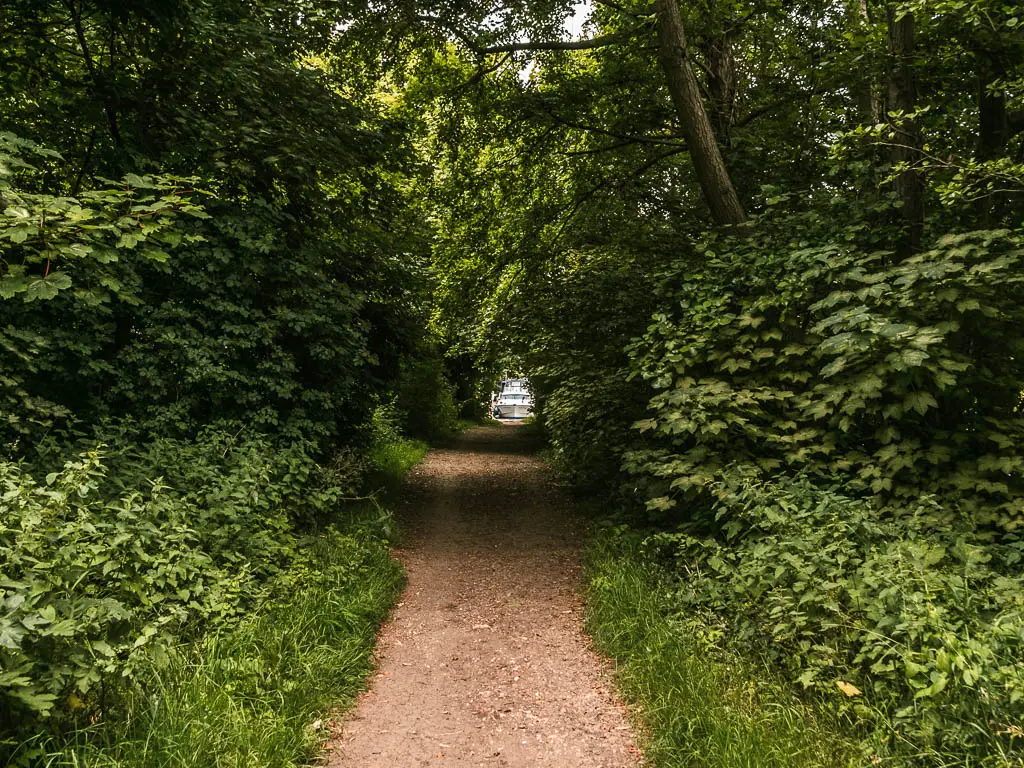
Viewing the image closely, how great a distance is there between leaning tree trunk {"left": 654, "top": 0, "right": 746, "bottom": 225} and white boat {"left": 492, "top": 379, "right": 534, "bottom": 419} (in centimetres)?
2568

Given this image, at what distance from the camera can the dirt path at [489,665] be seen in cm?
424

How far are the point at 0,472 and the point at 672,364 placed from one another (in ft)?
18.6

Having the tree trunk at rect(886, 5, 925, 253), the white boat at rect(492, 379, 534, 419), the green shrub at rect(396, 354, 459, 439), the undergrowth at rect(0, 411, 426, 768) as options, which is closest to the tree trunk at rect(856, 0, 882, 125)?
the tree trunk at rect(886, 5, 925, 253)

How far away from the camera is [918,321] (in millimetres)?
5043

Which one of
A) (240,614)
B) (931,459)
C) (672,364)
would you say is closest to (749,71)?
(672,364)

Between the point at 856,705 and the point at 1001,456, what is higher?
the point at 1001,456

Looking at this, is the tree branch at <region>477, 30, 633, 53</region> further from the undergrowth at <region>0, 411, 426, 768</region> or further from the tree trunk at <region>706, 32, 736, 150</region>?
the undergrowth at <region>0, 411, 426, 768</region>

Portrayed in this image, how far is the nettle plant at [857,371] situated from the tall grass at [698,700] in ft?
4.18

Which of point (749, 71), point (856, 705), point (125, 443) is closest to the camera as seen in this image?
point (856, 705)

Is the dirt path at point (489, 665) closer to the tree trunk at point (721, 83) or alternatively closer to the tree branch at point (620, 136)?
the tree branch at point (620, 136)

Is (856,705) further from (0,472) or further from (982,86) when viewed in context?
(982,86)

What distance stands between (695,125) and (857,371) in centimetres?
410

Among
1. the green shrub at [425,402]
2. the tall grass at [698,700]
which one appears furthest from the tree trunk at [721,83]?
the green shrub at [425,402]

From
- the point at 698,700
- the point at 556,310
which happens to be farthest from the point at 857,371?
the point at 556,310
